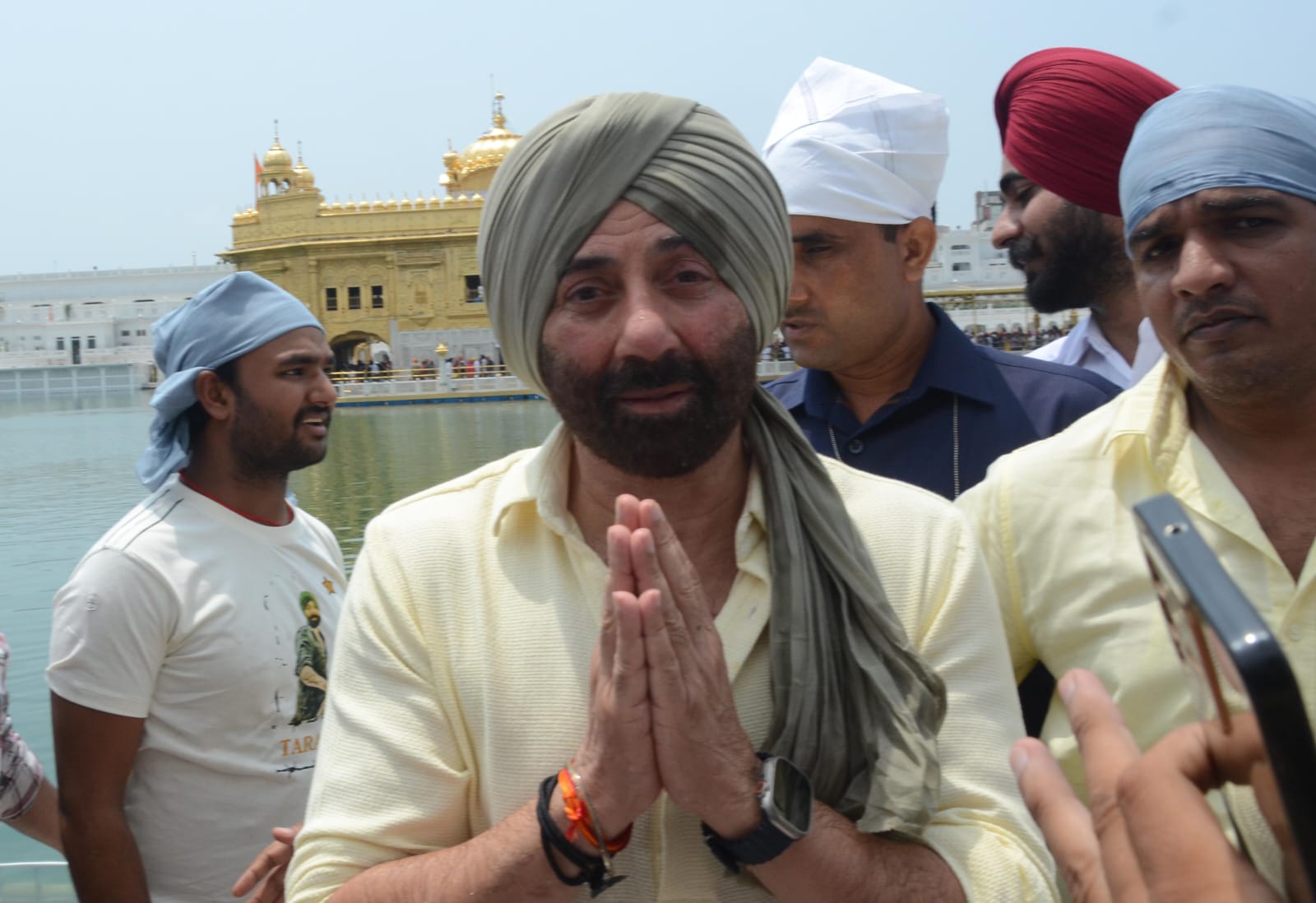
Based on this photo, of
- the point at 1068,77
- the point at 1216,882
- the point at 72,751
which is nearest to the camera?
the point at 1216,882

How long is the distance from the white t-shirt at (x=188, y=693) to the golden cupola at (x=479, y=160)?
44683 millimetres

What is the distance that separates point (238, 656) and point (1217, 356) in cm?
186

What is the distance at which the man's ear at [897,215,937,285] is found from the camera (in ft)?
8.87

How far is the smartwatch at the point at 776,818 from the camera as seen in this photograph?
1320mm

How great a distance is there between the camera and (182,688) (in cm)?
248

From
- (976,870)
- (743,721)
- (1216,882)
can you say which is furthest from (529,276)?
(1216,882)

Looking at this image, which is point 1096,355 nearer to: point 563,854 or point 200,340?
point 200,340

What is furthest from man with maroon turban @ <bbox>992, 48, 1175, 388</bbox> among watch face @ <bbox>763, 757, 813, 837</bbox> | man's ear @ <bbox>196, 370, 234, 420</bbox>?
man's ear @ <bbox>196, 370, 234, 420</bbox>

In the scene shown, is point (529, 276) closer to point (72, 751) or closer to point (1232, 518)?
point (1232, 518)

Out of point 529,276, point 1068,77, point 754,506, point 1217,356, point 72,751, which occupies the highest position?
point 1068,77

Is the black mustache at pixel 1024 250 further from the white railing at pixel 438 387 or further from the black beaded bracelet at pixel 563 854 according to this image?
the white railing at pixel 438 387

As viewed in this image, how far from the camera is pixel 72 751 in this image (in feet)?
7.80

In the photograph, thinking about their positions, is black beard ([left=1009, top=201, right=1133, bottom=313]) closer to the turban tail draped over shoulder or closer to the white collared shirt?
the white collared shirt

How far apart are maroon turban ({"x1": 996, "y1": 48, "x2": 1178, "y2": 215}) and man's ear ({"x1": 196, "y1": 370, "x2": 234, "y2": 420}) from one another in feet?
6.34
